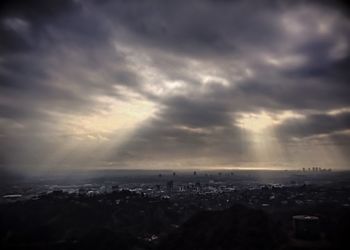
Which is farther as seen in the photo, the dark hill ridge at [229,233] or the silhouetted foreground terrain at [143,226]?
the silhouetted foreground terrain at [143,226]

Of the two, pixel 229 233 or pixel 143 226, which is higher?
pixel 229 233

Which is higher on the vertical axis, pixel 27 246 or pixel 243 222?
pixel 243 222

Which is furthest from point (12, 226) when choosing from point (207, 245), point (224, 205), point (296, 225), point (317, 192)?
point (317, 192)

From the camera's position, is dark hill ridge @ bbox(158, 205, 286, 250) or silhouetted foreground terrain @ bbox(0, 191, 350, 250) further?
silhouetted foreground terrain @ bbox(0, 191, 350, 250)

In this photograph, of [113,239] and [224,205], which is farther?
[224,205]

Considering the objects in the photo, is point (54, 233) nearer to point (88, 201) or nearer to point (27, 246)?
point (27, 246)
